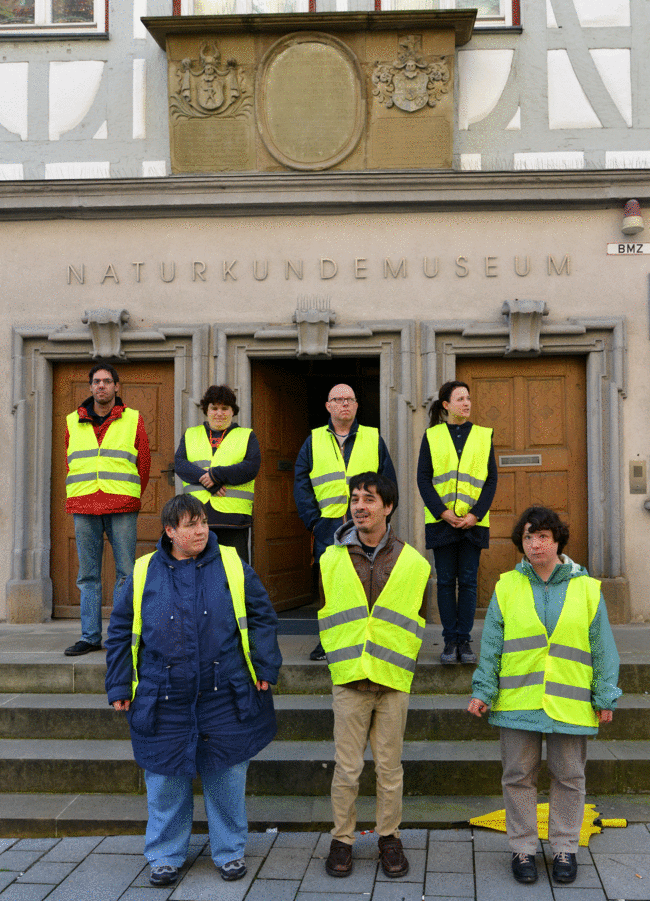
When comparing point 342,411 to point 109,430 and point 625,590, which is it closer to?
point 109,430

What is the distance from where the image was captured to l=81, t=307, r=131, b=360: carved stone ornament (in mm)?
6945

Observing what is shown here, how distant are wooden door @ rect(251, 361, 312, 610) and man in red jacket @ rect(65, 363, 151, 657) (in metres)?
1.66

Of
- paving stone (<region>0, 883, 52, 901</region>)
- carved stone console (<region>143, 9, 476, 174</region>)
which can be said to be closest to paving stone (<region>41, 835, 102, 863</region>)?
paving stone (<region>0, 883, 52, 901</region>)

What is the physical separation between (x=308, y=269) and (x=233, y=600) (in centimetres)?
408

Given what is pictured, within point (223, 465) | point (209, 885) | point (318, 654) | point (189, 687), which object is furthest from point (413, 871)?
point (223, 465)

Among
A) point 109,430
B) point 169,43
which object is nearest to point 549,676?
point 109,430

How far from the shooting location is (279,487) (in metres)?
7.60

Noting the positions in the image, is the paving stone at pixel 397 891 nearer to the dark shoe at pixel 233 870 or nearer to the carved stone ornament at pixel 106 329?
the dark shoe at pixel 233 870

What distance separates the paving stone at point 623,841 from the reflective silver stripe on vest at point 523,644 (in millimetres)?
1029

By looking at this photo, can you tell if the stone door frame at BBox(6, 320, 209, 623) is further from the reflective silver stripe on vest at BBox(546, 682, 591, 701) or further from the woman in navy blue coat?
the reflective silver stripe on vest at BBox(546, 682, 591, 701)

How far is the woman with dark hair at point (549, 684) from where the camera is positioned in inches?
136

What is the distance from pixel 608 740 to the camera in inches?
186

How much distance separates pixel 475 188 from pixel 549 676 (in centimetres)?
456

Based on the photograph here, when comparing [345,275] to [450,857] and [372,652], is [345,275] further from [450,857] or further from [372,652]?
[450,857]
